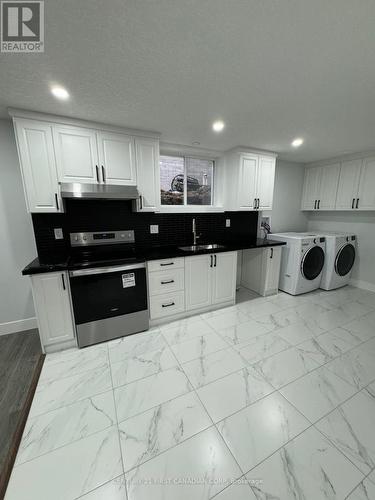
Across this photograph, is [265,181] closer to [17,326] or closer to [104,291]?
[104,291]

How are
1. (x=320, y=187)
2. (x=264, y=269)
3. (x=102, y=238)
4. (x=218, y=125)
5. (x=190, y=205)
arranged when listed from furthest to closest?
1. (x=320, y=187)
2. (x=264, y=269)
3. (x=190, y=205)
4. (x=102, y=238)
5. (x=218, y=125)

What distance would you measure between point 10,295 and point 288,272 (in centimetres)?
403

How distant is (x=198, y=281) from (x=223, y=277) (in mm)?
→ 420

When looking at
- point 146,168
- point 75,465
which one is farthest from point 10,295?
point 146,168

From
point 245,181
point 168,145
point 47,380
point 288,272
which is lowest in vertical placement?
point 47,380

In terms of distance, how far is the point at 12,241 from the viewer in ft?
7.73

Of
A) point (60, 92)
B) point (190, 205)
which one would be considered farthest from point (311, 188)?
point (60, 92)

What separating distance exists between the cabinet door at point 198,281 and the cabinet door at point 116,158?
49.3 inches

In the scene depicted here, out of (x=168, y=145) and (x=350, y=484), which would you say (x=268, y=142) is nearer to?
(x=168, y=145)

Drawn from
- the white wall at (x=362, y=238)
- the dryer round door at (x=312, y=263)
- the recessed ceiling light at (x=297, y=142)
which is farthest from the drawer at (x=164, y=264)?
the white wall at (x=362, y=238)

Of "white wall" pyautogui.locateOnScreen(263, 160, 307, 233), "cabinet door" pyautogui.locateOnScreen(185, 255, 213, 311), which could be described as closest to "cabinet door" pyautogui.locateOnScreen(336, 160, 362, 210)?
"white wall" pyautogui.locateOnScreen(263, 160, 307, 233)

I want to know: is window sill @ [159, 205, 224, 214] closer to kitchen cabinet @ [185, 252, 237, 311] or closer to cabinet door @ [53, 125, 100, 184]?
kitchen cabinet @ [185, 252, 237, 311]

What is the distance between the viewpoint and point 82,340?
7.12 ft

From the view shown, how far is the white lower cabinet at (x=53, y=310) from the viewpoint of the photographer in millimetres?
1966
